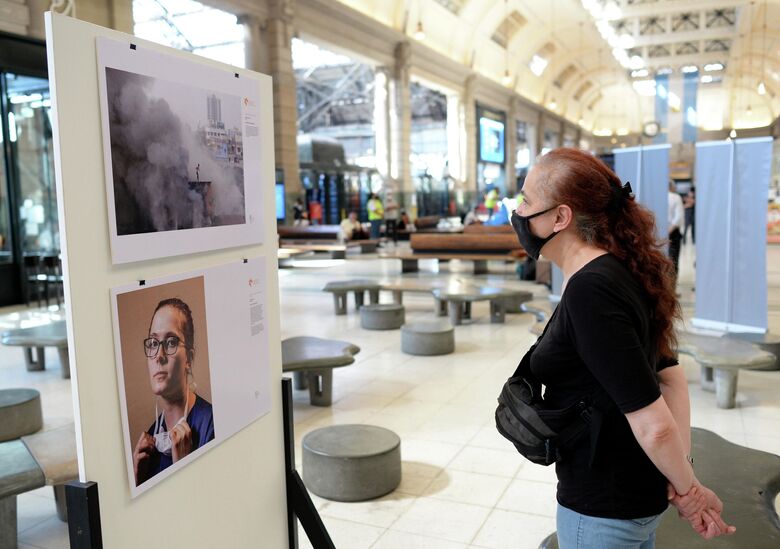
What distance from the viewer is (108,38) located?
1.61 meters

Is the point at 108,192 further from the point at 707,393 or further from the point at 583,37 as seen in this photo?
the point at 583,37

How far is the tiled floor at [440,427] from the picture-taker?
3.47 meters

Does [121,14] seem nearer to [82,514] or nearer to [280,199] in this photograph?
[280,199]

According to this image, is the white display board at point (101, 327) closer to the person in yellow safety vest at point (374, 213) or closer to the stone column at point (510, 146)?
the person in yellow safety vest at point (374, 213)

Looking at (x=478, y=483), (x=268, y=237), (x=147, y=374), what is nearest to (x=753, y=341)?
(x=478, y=483)

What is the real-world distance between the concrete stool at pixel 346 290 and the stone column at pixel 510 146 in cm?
2509

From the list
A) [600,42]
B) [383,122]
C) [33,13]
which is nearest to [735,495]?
[33,13]

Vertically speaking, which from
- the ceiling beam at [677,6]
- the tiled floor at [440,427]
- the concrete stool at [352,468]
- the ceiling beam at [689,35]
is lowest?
the tiled floor at [440,427]

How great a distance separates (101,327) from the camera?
1.61 m

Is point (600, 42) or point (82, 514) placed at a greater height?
point (600, 42)

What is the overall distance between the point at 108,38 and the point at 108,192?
1.17 feet

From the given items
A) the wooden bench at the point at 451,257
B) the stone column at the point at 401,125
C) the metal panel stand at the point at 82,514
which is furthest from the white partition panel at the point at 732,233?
the stone column at the point at 401,125

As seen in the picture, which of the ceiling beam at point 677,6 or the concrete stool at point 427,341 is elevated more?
the ceiling beam at point 677,6

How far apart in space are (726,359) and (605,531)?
12.8ft
